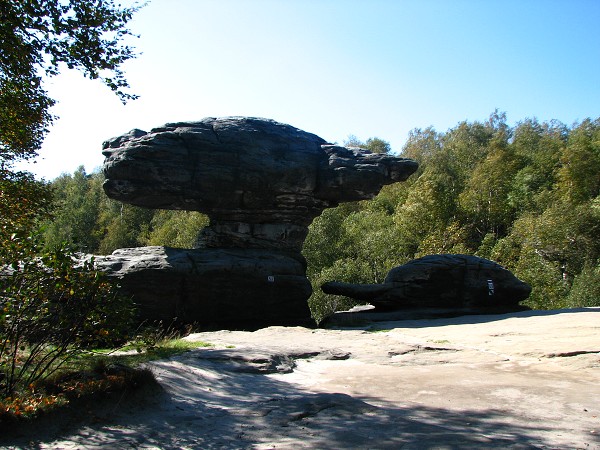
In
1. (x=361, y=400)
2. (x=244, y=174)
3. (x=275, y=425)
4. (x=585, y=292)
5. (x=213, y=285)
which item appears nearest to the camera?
(x=275, y=425)

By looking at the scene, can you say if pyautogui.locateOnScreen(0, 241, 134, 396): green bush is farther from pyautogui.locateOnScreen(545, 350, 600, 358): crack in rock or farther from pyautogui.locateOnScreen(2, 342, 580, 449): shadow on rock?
pyautogui.locateOnScreen(545, 350, 600, 358): crack in rock

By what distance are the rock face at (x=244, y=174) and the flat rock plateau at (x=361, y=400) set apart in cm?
837

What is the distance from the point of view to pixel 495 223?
5294 cm

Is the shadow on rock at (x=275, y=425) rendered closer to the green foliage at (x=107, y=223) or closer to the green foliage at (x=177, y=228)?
the green foliage at (x=177, y=228)

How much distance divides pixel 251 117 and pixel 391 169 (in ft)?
20.6

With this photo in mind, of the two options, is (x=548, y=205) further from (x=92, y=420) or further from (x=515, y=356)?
(x=92, y=420)

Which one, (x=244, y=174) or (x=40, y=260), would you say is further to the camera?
(x=244, y=174)

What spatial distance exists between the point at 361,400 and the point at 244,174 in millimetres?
13714

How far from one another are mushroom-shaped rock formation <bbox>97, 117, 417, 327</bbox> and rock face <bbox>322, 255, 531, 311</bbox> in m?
3.50

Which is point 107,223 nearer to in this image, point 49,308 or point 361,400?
point 49,308

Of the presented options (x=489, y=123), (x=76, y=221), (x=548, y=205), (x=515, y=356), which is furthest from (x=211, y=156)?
(x=489, y=123)

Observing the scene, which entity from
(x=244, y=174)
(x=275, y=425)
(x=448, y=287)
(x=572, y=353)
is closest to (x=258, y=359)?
(x=275, y=425)

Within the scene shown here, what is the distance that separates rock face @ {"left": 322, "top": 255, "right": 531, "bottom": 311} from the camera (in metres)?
20.0

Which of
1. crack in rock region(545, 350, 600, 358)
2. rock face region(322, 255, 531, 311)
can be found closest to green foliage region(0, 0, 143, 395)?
crack in rock region(545, 350, 600, 358)
